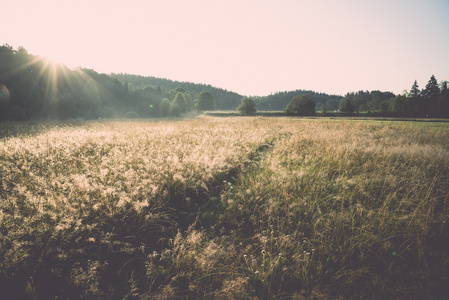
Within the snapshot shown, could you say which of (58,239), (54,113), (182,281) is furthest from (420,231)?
(54,113)

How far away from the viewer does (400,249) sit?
2305 millimetres

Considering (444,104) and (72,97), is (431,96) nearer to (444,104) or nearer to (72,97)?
(444,104)

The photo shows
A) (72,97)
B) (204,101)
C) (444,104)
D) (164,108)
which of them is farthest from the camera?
(204,101)

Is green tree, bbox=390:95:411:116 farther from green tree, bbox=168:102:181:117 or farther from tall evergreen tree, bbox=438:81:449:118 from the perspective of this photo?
green tree, bbox=168:102:181:117

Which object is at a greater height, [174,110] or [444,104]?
[444,104]

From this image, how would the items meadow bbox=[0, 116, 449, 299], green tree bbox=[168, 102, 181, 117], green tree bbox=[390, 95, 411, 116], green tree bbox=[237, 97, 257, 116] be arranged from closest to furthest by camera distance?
1. meadow bbox=[0, 116, 449, 299]
2. green tree bbox=[168, 102, 181, 117]
3. green tree bbox=[390, 95, 411, 116]
4. green tree bbox=[237, 97, 257, 116]

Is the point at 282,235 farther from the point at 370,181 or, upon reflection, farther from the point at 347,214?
the point at 370,181

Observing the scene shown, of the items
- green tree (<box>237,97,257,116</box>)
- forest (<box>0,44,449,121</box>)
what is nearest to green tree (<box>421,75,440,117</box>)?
forest (<box>0,44,449,121</box>)

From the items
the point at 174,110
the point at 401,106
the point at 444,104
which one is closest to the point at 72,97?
the point at 174,110

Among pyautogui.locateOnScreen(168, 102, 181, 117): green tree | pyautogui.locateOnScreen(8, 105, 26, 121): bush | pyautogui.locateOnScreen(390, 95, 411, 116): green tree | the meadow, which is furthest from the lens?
pyautogui.locateOnScreen(390, 95, 411, 116): green tree

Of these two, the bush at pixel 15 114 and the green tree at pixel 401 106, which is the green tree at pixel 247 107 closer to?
the green tree at pixel 401 106

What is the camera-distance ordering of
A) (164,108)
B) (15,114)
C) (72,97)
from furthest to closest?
1. (164,108)
2. (72,97)
3. (15,114)

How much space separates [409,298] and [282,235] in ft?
3.91

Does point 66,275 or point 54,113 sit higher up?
point 54,113
